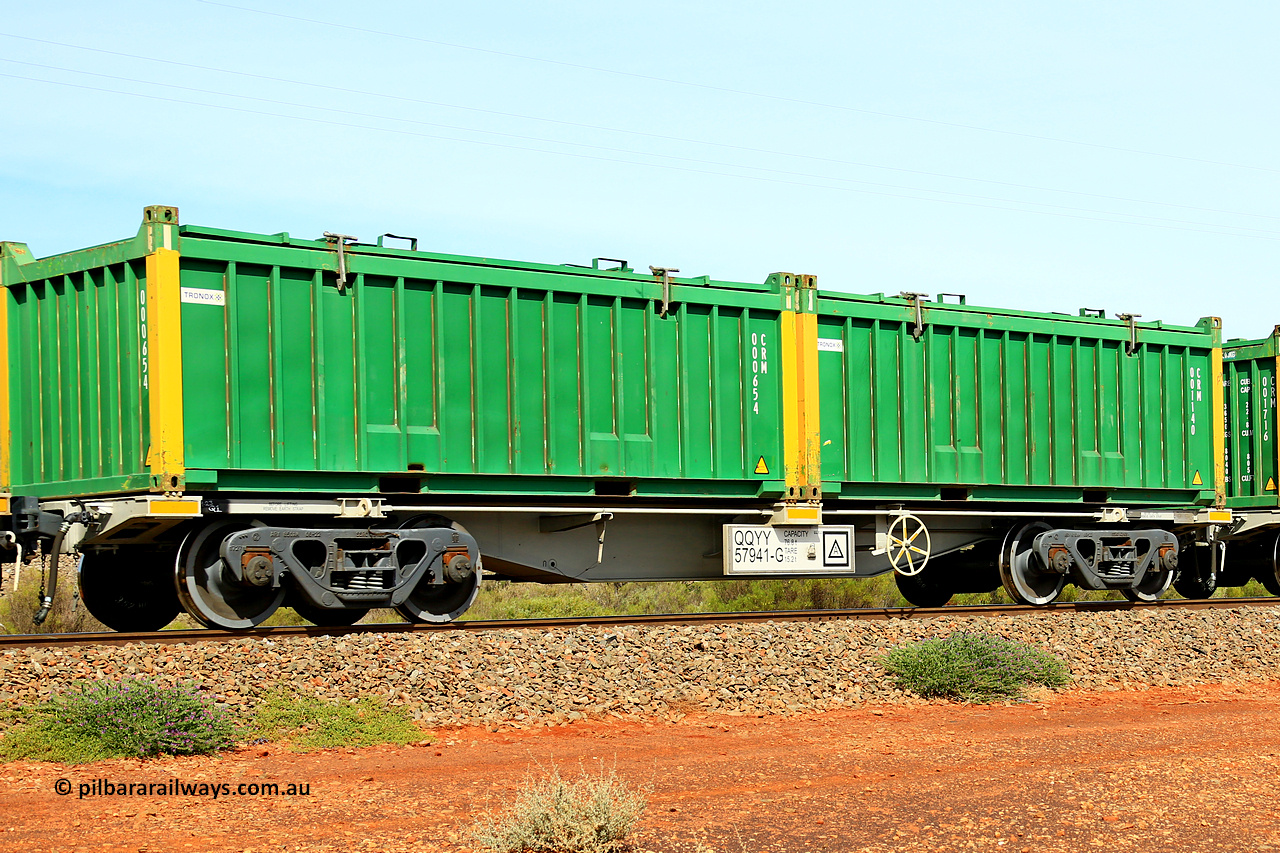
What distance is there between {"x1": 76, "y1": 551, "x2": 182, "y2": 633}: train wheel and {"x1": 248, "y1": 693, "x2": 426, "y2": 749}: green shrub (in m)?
4.14

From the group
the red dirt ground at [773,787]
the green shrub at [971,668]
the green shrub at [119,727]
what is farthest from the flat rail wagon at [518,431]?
the red dirt ground at [773,787]

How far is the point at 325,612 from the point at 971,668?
5.83 metres

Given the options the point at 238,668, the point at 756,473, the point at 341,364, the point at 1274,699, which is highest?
the point at 341,364

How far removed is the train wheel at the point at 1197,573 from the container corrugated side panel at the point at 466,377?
305 inches

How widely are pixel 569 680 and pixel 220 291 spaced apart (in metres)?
4.62

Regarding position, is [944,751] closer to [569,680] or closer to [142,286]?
[569,680]

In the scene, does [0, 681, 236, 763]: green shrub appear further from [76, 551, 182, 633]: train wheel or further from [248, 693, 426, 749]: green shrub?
[76, 551, 182, 633]: train wheel

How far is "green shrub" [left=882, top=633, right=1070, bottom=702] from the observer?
10938 mm

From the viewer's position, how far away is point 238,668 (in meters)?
9.54

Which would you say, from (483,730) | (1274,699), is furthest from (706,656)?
(1274,699)

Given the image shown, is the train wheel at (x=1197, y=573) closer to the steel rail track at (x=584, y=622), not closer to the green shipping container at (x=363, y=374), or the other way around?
the steel rail track at (x=584, y=622)

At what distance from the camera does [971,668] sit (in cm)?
1105

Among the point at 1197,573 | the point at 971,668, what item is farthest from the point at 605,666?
the point at 1197,573

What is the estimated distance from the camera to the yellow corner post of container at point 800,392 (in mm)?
14328
